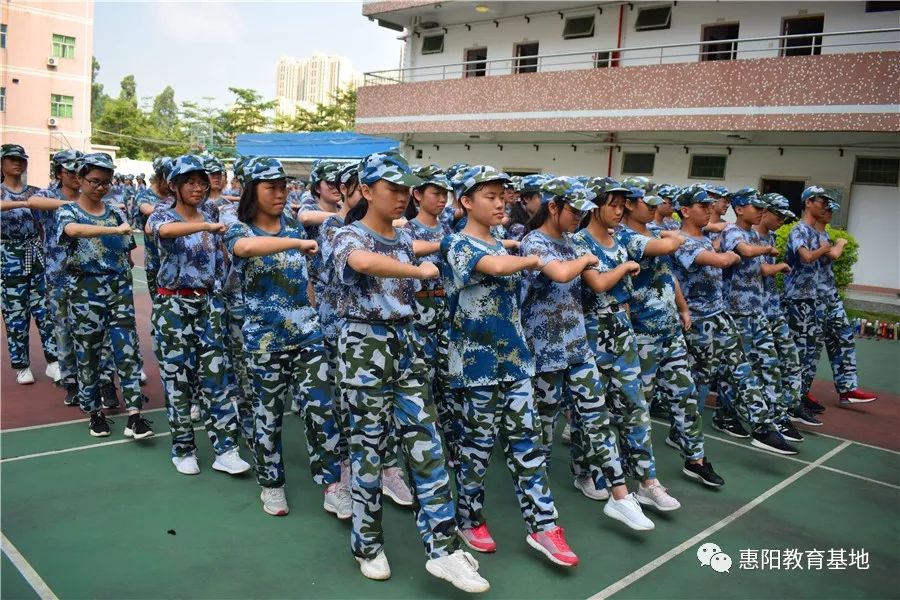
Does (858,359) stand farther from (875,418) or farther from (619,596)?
(619,596)

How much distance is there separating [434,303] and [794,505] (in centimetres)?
266

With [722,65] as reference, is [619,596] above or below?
below

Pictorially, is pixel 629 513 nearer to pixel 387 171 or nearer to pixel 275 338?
pixel 275 338

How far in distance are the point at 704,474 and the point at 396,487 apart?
6.85 ft

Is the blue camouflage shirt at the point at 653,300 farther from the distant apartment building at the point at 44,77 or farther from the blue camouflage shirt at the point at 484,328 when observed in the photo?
the distant apartment building at the point at 44,77

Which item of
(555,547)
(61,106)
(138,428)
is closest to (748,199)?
(555,547)

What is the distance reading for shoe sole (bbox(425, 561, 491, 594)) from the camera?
3.28 m

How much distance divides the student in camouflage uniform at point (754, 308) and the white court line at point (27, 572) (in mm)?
4866

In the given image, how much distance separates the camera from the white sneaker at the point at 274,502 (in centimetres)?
415

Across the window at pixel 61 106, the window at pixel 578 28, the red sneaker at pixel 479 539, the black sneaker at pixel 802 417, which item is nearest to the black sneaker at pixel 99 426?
the red sneaker at pixel 479 539

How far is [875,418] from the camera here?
6992 mm

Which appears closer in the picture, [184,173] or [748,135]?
[184,173]

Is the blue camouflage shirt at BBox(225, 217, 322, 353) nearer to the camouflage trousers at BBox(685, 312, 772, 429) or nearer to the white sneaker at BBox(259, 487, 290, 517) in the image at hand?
the white sneaker at BBox(259, 487, 290, 517)

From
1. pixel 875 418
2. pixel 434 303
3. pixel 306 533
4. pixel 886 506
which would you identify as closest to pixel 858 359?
pixel 875 418
